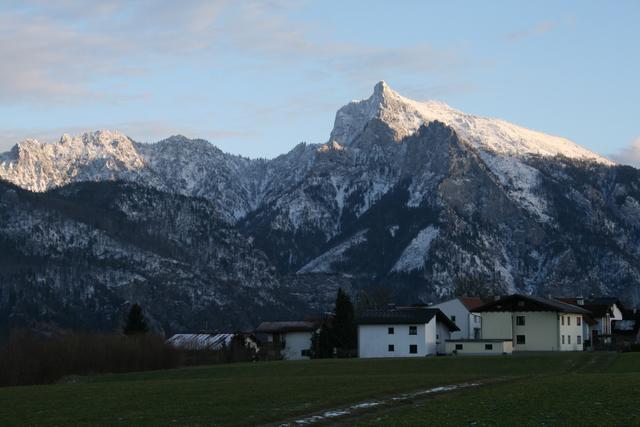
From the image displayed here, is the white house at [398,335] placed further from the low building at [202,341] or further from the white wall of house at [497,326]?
the low building at [202,341]

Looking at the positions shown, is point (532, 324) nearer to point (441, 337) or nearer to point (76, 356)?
point (441, 337)

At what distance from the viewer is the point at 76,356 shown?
136 m

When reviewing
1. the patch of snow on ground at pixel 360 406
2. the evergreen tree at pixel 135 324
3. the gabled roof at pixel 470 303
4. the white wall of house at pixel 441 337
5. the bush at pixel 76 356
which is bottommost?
the patch of snow on ground at pixel 360 406

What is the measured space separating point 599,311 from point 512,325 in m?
32.3

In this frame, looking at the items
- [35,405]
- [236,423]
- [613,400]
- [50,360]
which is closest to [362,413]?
[236,423]

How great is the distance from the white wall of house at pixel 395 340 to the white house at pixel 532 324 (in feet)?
27.2

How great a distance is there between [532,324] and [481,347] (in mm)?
12782

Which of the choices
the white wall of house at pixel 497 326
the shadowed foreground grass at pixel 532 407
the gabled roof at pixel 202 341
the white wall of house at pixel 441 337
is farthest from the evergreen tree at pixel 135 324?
the shadowed foreground grass at pixel 532 407

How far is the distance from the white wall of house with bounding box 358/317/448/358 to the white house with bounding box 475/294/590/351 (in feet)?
27.2

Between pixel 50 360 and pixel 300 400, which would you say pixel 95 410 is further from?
pixel 50 360

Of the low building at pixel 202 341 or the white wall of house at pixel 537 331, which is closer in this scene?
the white wall of house at pixel 537 331

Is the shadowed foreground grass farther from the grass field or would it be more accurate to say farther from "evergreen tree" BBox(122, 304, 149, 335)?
"evergreen tree" BBox(122, 304, 149, 335)

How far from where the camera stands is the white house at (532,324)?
155500mm

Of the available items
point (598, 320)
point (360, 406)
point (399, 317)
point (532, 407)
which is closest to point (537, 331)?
point (399, 317)
